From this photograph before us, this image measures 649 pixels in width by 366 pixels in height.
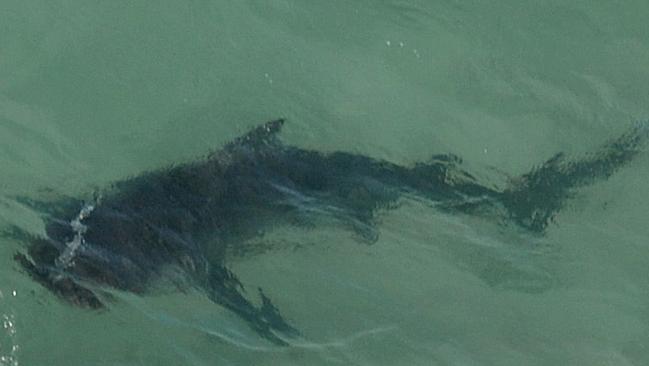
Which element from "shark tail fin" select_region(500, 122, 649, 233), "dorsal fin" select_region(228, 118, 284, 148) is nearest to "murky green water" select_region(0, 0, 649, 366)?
"shark tail fin" select_region(500, 122, 649, 233)

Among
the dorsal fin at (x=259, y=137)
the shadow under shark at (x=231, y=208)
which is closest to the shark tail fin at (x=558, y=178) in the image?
the shadow under shark at (x=231, y=208)

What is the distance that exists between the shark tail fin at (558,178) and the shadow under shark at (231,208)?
1 cm

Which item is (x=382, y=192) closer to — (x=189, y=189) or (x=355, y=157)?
(x=355, y=157)

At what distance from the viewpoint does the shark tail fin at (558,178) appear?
8508mm

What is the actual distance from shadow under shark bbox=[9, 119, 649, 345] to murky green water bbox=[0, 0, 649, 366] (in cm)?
12

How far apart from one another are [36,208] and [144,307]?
42.5 inches

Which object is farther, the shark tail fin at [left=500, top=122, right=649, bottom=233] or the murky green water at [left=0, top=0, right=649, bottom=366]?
the shark tail fin at [left=500, top=122, right=649, bottom=233]

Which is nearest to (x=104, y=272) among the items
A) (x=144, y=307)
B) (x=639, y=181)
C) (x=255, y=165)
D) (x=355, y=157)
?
(x=144, y=307)

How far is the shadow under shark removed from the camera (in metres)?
7.57

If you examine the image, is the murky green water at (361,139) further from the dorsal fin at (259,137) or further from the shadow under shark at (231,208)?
the dorsal fin at (259,137)

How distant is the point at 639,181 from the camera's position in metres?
8.77

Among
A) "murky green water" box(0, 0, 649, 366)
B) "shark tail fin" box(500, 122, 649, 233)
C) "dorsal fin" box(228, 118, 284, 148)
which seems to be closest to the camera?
"murky green water" box(0, 0, 649, 366)

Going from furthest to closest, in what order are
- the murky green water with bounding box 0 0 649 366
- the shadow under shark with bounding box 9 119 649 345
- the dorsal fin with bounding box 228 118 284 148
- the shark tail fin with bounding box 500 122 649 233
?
1. the shark tail fin with bounding box 500 122 649 233
2. the dorsal fin with bounding box 228 118 284 148
3. the murky green water with bounding box 0 0 649 366
4. the shadow under shark with bounding box 9 119 649 345

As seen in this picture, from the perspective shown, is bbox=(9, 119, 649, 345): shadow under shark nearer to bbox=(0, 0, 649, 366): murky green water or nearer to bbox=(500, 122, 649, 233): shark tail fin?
bbox=(500, 122, 649, 233): shark tail fin
